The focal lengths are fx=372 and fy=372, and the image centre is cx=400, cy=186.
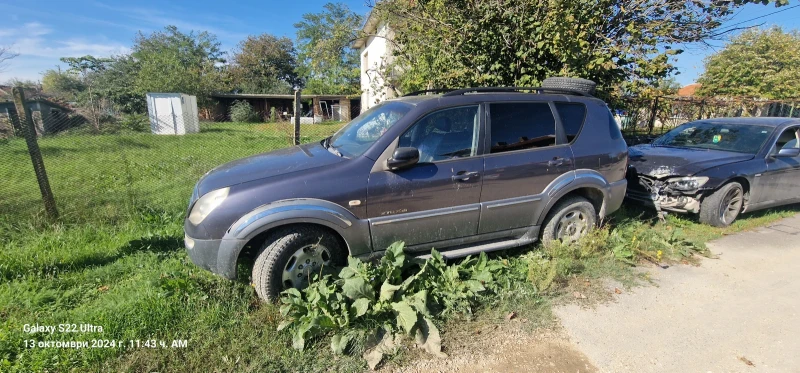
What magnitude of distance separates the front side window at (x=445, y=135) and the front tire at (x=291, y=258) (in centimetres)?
102

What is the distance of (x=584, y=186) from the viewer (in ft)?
12.3

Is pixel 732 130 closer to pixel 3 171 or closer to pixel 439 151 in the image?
pixel 439 151

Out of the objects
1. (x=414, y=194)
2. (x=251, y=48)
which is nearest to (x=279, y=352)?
(x=414, y=194)

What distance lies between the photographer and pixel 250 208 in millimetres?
2727

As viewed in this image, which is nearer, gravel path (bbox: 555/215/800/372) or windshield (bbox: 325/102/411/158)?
gravel path (bbox: 555/215/800/372)

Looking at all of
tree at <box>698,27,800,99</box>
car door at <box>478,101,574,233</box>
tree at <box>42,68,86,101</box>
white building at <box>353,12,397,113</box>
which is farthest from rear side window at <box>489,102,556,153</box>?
tree at <box>42,68,86,101</box>

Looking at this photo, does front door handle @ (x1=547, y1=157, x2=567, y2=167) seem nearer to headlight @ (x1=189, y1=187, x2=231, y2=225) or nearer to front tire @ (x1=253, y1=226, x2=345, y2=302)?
front tire @ (x1=253, y1=226, x2=345, y2=302)

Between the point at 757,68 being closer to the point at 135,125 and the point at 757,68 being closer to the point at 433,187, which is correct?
the point at 433,187

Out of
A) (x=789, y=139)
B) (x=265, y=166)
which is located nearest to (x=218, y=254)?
(x=265, y=166)

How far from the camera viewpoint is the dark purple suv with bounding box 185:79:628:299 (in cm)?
279

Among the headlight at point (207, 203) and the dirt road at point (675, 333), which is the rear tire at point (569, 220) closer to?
the dirt road at point (675, 333)

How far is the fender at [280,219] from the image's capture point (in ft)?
8.84

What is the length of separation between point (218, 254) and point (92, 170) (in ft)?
21.0

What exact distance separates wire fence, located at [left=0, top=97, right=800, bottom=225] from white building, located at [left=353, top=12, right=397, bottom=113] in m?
3.21
